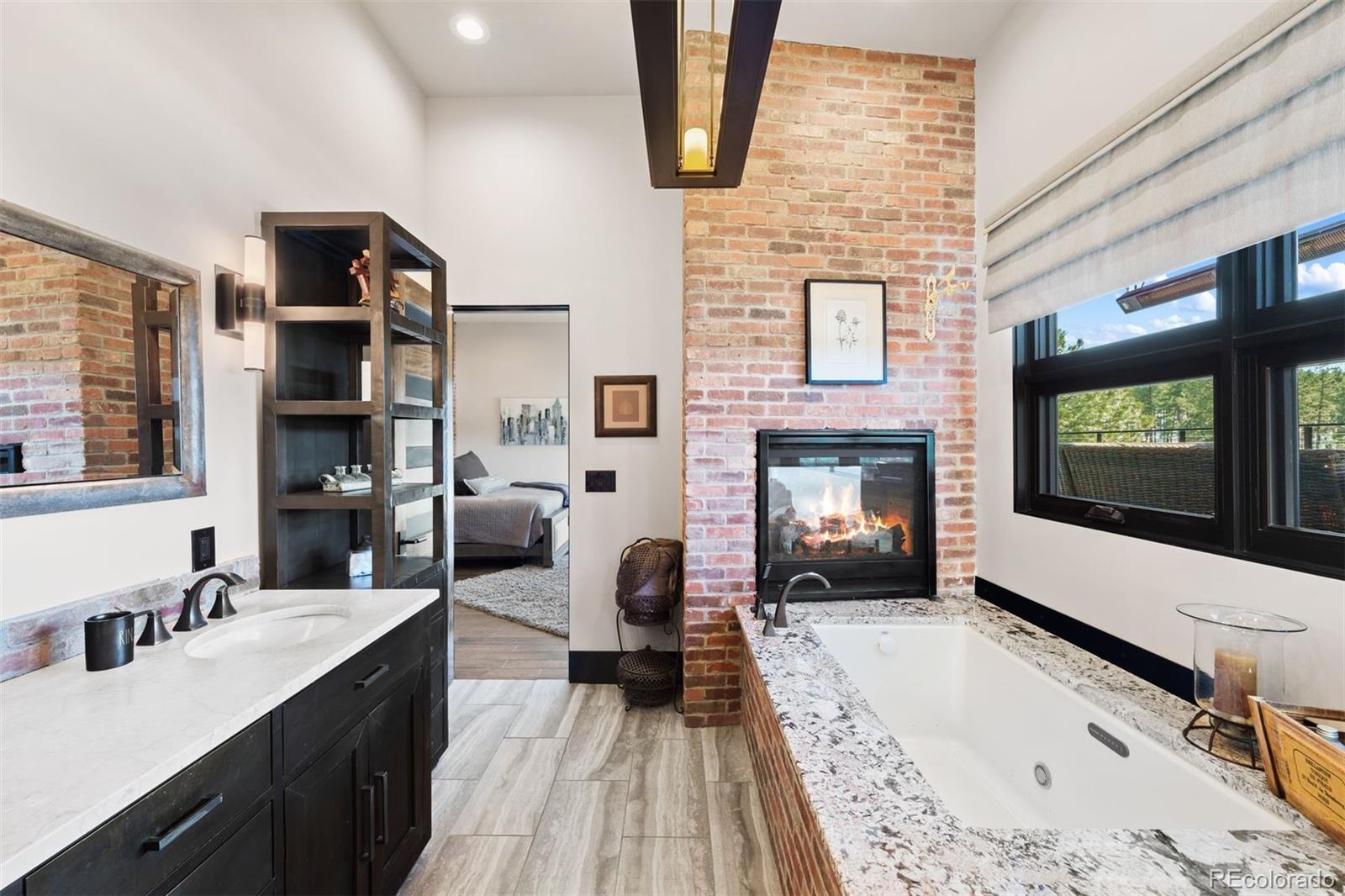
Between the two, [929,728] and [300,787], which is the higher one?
[300,787]

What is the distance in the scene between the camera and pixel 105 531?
4.35 feet

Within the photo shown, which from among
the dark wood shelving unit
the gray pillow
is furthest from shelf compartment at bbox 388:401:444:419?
the gray pillow

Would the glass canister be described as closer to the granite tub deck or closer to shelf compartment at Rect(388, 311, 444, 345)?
the granite tub deck

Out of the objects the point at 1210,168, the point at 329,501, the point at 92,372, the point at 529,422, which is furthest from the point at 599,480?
the point at 529,422

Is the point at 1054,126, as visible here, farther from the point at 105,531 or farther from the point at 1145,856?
the point at 105,531

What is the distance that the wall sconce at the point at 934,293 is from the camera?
251 cm

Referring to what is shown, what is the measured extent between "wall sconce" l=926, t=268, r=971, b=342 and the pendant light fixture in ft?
5.13

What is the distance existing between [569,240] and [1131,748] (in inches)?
123

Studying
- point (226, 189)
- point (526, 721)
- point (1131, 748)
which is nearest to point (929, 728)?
point (1131, 748)

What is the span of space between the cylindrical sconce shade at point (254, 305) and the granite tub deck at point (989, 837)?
2.00 meters

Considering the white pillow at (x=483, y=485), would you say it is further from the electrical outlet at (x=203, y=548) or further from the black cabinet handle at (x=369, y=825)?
the black cabinet handle at (x=369, y=825)

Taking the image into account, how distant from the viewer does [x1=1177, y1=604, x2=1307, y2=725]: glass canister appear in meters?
1.26

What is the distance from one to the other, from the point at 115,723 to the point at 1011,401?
293cm

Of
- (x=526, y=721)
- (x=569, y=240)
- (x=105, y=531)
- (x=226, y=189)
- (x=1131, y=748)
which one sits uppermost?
(x=569, y=240)
